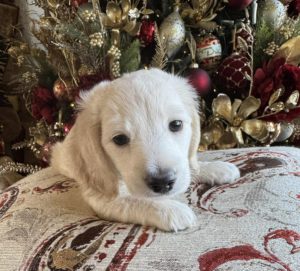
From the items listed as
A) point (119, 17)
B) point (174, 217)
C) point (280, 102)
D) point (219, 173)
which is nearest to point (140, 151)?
point (174, 217)

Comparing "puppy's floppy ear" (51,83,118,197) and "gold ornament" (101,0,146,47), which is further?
"gold ornament" (101,0,146,47)

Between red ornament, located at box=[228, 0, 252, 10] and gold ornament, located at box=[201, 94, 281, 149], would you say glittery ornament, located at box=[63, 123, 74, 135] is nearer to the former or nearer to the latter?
gold ornament, located at box=[201, 94, 281, 149]

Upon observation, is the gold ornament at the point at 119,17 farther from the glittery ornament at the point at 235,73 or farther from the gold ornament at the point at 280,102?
the gold ornament at the point at 280,102

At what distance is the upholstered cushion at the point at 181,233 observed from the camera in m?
0.79

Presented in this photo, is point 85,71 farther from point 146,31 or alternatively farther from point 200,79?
point 200,79

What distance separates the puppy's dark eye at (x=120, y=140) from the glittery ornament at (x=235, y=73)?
74 cm

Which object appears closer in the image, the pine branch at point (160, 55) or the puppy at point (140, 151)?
the puppy at point (140, 151)

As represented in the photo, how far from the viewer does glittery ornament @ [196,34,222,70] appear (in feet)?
5.68

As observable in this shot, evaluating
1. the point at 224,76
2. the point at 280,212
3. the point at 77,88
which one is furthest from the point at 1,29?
the point at 280,212

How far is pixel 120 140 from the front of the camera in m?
1.09

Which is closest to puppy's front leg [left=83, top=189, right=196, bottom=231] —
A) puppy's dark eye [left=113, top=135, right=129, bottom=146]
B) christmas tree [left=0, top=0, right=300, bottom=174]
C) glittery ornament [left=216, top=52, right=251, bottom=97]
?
puppy's dark eye [left=113, top=135, right=129, bottom=146]

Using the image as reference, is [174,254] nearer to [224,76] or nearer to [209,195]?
[209,195]

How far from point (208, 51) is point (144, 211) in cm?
91

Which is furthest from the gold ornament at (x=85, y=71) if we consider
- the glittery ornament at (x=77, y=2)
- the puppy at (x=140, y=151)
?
the puppy at (x=140, y=151)
